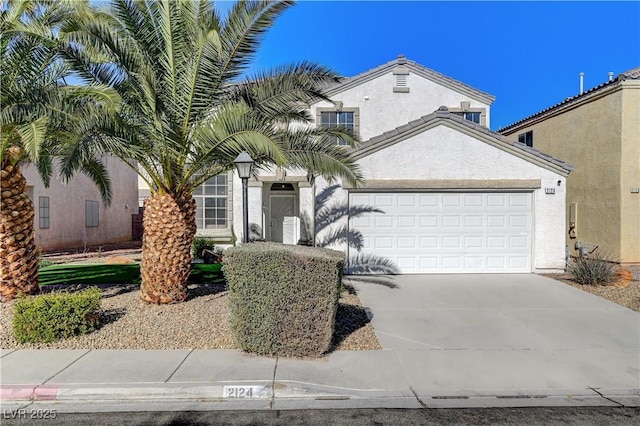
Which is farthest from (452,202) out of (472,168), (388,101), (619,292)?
(388,101)

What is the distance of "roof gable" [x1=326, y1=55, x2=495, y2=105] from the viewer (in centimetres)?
1609

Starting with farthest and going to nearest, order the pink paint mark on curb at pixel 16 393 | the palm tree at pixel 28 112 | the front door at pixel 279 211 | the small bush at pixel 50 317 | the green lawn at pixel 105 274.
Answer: the front door at pixel 279 211 → the green lawn at pixel 105 274 → the palm tree at pixel 28 112 → the small bush at pixel 50 317 → the pink paint mark on curb at pixel 16 393

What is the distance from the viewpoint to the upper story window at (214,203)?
15023 mm

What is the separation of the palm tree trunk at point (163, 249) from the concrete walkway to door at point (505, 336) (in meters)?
4.07

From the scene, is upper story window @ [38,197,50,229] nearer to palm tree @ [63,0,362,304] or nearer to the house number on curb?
palm tree @ [63,0,362,304]

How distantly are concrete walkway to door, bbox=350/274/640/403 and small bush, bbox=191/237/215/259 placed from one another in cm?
639

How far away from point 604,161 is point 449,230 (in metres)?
6.60

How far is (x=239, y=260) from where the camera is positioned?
5812 millimetres

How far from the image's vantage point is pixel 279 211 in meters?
16.0

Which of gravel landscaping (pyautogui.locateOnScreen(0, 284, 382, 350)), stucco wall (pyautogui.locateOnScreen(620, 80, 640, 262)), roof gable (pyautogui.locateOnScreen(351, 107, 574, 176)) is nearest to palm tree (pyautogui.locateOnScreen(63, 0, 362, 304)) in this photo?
gravel landscaping (pyautogui.locateOnScreen(0, 284, 382, 350))

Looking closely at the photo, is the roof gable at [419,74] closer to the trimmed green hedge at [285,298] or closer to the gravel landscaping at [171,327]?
the gravel landscaping at [171,327]

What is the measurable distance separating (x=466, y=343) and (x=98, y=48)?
844 cm

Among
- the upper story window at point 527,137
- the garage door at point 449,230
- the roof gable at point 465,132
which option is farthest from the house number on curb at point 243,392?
the upper story window at point 527,137

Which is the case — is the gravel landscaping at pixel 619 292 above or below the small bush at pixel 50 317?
below
